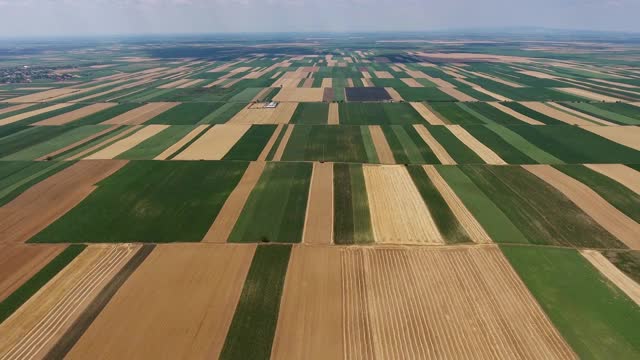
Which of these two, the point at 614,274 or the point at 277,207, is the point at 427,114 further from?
the point at 614,274

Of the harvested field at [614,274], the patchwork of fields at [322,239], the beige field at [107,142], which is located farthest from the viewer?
the beige field at [107,142]

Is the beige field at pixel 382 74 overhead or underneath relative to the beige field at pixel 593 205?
overhead

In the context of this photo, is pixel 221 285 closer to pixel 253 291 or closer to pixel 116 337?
pixel 253 291

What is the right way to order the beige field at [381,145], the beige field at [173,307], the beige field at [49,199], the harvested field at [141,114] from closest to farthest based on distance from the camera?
the beige field at [173,307]
the beige field at [49,199]
the beige field at [381,145]
the harvested field at [141,114]

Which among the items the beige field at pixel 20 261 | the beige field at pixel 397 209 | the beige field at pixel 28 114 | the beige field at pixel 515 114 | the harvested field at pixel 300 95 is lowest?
the beige field at pixel 20 261

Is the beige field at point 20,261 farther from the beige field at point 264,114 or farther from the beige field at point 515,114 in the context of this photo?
the beige field at point 515,114

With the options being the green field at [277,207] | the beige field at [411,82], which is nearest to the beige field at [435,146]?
the green field at [277,207]
